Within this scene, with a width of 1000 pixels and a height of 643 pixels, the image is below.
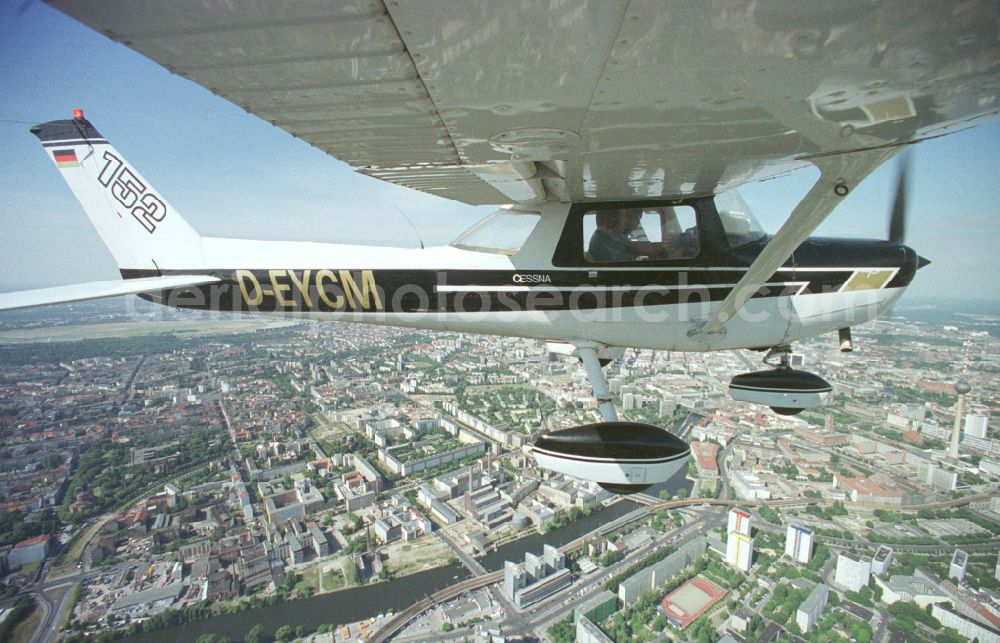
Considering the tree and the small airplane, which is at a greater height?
the small airplane

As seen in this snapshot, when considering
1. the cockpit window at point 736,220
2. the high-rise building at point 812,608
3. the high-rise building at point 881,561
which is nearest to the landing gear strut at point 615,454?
the cockpit window at point 736,220

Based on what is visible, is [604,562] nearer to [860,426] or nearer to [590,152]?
[590,152]

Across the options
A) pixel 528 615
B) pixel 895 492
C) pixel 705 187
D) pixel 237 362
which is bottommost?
pixel 528 615

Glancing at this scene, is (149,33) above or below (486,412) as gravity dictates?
above

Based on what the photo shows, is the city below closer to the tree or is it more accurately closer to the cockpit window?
the tree

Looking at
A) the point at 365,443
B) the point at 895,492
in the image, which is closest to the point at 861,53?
the point at 895,492

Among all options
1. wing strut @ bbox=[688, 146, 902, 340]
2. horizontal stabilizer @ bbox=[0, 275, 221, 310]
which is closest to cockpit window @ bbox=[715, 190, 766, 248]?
wing strut @ bbox=[688, 146, 902, 340]
